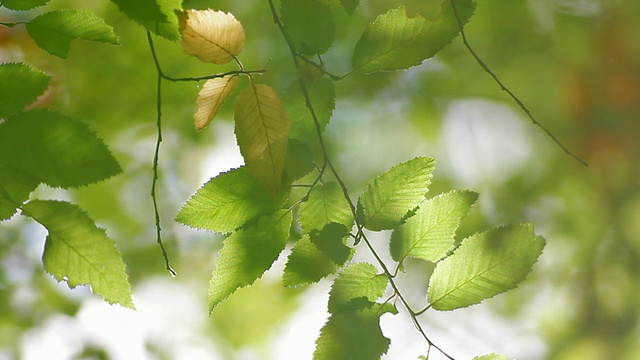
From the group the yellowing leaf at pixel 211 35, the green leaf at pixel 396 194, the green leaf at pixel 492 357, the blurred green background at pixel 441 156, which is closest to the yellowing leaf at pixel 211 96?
the yellowing leaf at pixel 211 35

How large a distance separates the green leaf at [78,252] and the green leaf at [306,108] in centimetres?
15

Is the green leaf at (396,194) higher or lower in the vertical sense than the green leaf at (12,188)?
lower

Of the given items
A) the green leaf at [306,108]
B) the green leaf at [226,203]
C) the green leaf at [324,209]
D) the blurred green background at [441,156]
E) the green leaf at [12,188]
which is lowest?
the blurred green background at [441,156]

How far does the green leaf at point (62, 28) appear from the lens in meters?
0.41

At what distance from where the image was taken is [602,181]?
206 cm

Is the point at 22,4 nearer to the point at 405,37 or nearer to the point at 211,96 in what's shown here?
the point at 211,96

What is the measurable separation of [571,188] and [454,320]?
0.60 meters

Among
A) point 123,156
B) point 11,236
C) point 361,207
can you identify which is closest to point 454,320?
point 123,156

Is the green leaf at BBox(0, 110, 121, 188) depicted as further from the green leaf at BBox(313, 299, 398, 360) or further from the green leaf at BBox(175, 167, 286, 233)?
the green leaf at BBox(313, 299, 398, 360)

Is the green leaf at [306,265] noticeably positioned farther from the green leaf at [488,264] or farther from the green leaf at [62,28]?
the green leaf at [62,28]

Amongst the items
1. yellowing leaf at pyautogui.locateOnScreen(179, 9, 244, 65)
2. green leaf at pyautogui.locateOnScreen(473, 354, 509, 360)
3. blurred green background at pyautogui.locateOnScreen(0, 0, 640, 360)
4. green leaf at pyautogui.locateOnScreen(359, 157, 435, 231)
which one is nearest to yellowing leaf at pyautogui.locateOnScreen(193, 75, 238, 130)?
yellowing leaf at pyautogui.locateOnScreen(179, 9, 244, 65)

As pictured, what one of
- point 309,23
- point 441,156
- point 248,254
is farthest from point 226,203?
point 441,156

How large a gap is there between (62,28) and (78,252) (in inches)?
6.0

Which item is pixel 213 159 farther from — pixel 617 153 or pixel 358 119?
pixel 617 153
